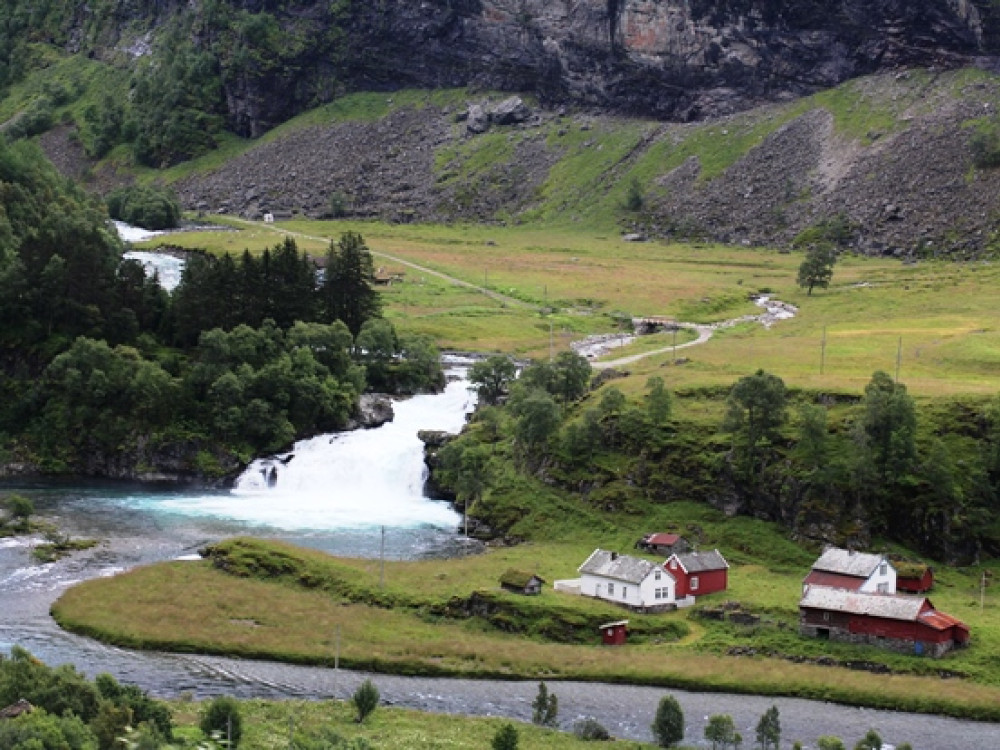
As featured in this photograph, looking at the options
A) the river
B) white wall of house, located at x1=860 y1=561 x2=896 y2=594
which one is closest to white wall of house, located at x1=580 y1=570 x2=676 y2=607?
the river

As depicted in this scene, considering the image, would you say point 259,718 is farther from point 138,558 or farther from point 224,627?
point 138,558

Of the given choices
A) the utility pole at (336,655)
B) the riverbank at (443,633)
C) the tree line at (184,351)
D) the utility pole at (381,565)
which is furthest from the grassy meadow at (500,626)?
the tree line at (184,351)

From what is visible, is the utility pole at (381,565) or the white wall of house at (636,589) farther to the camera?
the utility pole at (381,565)

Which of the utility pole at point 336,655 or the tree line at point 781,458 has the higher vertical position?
the tree line at point 781,458

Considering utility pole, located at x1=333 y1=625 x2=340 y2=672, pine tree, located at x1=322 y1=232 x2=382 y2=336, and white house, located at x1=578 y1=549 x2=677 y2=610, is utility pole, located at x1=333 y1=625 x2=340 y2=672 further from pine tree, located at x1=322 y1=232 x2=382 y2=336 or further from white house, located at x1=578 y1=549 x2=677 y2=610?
pine tree, located at x1=322 y1=232 x2=382 y2=336

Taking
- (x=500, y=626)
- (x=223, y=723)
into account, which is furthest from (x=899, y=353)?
(x=223, y=723)

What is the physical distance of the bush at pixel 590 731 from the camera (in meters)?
74.9

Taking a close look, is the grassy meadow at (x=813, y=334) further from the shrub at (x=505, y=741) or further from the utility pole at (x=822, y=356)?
the shrub at (x=505, y=741)

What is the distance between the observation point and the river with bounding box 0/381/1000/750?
7988 cm

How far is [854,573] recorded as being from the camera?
95.2m

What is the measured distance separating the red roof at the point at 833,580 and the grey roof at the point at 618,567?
999 cm

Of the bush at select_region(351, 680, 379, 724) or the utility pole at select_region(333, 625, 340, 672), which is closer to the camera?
the bush at select_region(351, 680, 379, 724)

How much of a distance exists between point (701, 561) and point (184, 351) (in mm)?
68310

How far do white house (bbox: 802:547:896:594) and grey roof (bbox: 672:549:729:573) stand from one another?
5690 mm
